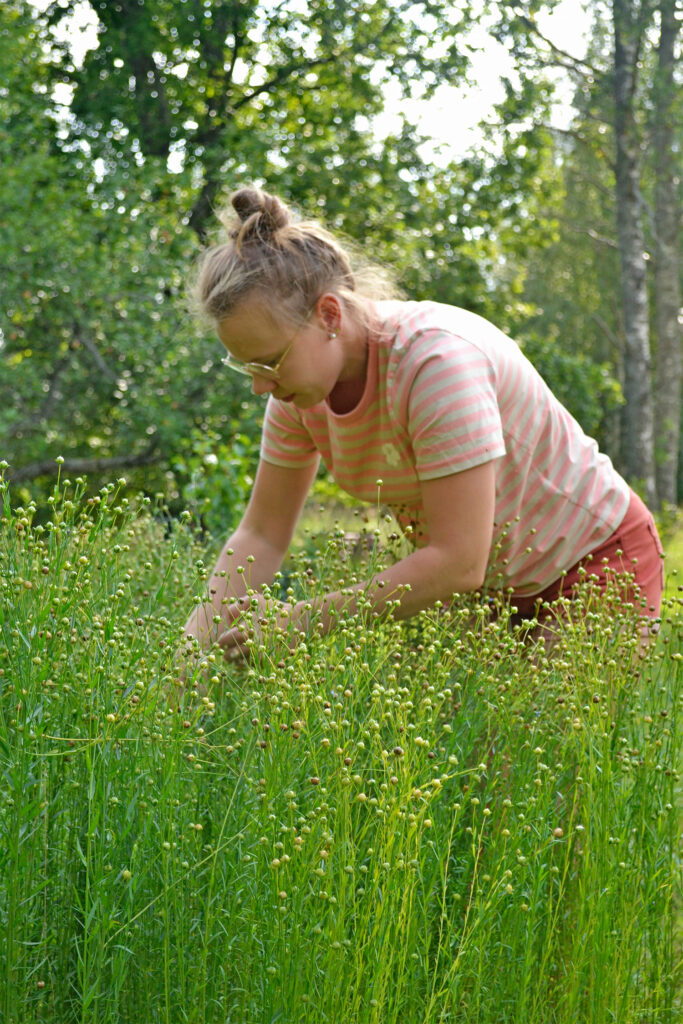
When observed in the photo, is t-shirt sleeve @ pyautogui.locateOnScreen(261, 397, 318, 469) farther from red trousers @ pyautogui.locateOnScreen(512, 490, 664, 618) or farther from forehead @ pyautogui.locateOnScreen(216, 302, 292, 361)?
red trousers @ pyautogui.locateOnScreen(512, 490, 664, 618)

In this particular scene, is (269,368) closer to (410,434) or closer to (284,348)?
(284,348)

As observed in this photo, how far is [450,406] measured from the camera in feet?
8.38

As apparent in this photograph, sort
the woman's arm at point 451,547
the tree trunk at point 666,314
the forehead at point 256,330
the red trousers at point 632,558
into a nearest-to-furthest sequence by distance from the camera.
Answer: the woman's arm at point 451,547 < the forehead at point 256,330 < the red trousers at point 632,558 < the tree trunk at point 666,314

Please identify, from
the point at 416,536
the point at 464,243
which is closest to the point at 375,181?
the point at 464,243

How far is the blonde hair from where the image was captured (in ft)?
8.96

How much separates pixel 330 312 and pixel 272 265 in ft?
0.64

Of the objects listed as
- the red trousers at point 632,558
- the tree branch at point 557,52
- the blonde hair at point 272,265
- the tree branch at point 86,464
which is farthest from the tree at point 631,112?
the blonde hair at point 272,265

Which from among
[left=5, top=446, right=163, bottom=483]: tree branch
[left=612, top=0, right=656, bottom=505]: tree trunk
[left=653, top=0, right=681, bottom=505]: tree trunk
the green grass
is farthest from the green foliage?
the green grass

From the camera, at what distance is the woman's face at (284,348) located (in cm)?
272

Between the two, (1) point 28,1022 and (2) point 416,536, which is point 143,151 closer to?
(2) point 416,536

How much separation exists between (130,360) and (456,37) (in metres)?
5.08

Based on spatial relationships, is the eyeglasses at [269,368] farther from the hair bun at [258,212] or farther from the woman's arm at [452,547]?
the woman's arm at [452,547]

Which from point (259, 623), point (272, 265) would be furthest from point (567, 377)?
point (259, 623)

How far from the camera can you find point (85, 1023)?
1692 mm
